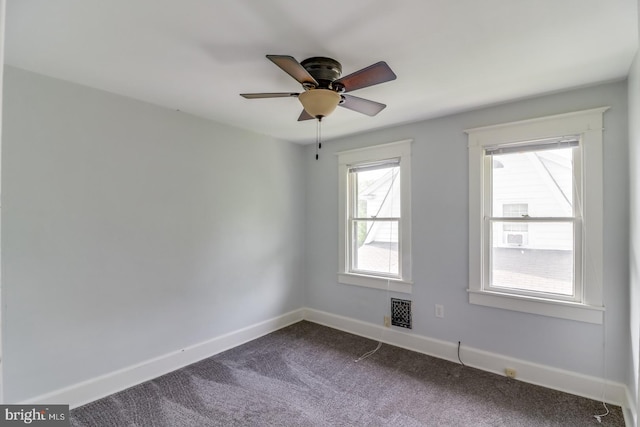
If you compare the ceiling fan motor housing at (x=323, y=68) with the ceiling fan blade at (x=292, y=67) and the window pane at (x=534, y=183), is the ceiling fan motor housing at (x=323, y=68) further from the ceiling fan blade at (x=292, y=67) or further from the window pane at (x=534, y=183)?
the window pane at (x=534, y=183)

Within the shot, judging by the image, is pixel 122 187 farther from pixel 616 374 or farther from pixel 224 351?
pixel 616 374

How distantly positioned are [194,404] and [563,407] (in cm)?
273

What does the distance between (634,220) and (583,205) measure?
0.37 meters

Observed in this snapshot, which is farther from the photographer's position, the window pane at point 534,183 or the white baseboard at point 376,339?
the window pane at point 534,183

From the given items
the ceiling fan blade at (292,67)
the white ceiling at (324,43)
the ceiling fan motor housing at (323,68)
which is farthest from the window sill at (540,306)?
the ceiling fan blade at (292,67)

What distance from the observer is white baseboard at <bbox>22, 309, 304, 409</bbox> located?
7.77 feet

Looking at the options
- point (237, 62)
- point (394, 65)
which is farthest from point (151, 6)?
point (394, 65)

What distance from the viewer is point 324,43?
1.91m

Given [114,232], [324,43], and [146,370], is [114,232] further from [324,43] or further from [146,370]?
[324,43]

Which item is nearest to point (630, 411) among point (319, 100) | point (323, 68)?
point (319, 100)

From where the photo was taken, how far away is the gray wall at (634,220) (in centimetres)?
201

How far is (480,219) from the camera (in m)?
2.98

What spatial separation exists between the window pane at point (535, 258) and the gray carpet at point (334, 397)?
826 millimetres

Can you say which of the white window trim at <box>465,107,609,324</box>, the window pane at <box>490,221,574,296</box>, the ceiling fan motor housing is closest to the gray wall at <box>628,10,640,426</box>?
the white window trim at <box>465,107,609,324</box>
